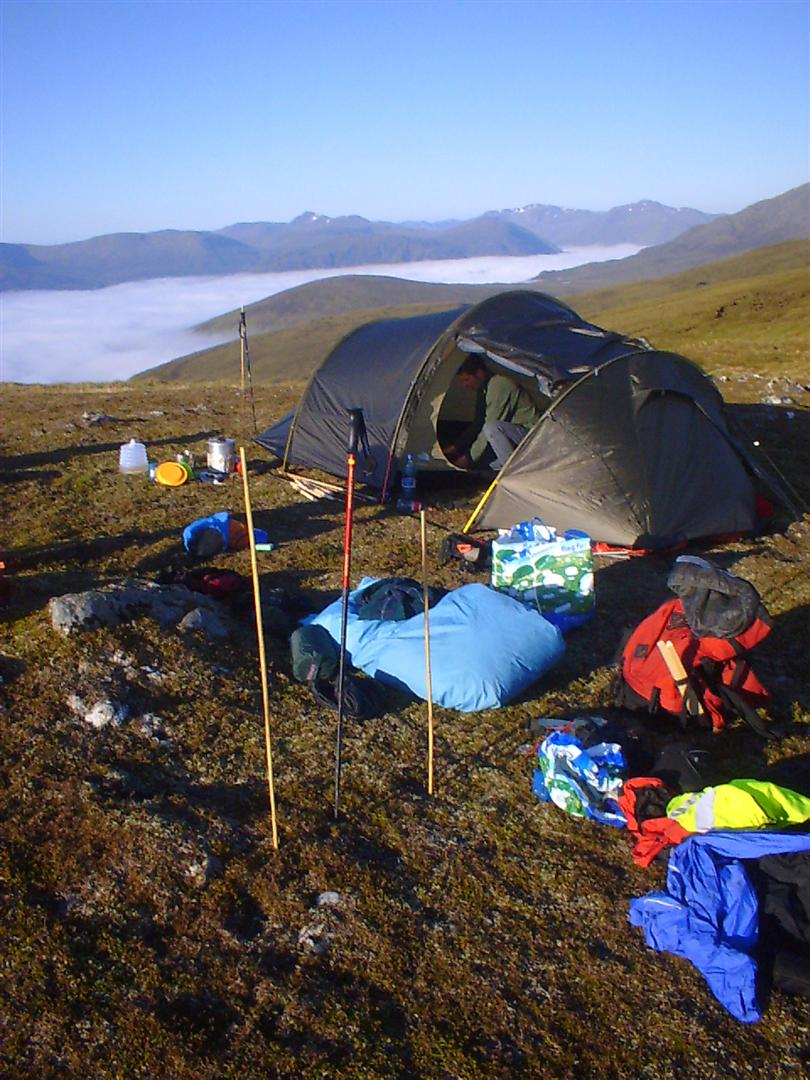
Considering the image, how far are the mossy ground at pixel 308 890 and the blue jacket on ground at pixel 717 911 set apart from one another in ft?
0.35

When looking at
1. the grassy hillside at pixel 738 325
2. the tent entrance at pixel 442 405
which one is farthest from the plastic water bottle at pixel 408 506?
the grassy hillside at pixel 738 325

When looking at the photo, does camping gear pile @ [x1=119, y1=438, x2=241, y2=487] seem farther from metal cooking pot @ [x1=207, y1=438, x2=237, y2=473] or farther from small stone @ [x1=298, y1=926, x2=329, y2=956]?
small stone @ [x1=298, y1=926, x2=329, y2=956]

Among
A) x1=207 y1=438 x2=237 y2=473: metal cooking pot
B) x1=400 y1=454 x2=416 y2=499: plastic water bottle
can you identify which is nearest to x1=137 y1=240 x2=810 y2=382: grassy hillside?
x1=207 y1=438 x2=237 y2=473: metal cooking pot

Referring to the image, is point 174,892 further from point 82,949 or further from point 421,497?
point 421,497

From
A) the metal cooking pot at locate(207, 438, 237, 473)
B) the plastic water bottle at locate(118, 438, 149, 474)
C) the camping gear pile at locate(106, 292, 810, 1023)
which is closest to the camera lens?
the camping gear pile at locate(106, 292, 810, 1023)

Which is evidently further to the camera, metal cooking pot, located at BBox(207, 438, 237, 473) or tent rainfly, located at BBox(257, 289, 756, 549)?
metal cooking pot, located at BBox(207, 438, 237, 473)

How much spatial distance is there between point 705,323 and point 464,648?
61951 millimetres

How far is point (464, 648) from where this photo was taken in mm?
7180

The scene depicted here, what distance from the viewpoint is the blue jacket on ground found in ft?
14.0

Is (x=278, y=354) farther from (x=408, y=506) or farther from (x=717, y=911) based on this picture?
(x=717, y=911)

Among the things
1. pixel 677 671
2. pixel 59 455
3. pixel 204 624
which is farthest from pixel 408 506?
pixel 59 455

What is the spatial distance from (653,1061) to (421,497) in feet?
30.4

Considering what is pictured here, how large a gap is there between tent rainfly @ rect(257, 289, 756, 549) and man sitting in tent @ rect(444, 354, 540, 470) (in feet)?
1.21

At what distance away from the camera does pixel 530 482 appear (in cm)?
1094
